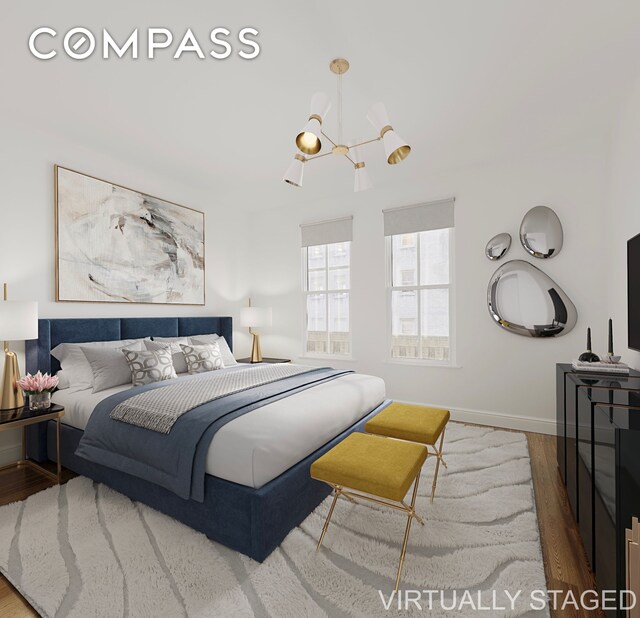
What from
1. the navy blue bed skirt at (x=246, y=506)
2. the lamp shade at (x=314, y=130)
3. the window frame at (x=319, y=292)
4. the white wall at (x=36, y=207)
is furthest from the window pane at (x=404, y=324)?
the white wall at (x=36, y=207)

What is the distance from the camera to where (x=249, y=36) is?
2.07 m

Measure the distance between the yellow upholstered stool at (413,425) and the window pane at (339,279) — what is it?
7.81ft

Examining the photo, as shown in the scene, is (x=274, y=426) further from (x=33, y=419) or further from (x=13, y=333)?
(x=13, y=333)

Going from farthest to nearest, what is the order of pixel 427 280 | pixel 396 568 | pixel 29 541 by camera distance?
pixel 427 280 → pixel 29 541 → pixel 396 568

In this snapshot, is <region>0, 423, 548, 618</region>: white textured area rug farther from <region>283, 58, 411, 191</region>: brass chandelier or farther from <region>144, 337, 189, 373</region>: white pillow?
<region>283, 58, 411, 191</region>: brass chandelier

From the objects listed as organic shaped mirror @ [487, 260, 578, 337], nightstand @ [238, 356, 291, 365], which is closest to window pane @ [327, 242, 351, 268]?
nightstand @ [238, 356, 291, 365]

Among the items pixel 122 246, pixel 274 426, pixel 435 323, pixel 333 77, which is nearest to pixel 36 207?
pixel 122 246

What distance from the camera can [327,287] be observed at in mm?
4828

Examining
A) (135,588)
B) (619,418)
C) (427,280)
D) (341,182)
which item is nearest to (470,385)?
(427,280)

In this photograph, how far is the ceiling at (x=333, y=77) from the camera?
190 cm

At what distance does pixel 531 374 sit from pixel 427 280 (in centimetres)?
146

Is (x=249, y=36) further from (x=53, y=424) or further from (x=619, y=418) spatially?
(x=53, y=424)

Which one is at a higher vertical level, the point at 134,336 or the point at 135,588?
the point at 134,336

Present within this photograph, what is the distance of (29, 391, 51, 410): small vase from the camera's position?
8.29 ft
